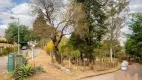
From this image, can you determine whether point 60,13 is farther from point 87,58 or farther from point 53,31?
point 87,58

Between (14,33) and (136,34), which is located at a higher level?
(14,33)

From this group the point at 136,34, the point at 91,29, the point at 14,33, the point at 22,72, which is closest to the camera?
the point at 22,72

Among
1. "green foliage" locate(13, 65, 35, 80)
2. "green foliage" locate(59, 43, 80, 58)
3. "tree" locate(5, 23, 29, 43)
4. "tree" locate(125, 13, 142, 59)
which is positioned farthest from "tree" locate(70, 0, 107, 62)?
"tree" locate(5, 23, 29, 43)

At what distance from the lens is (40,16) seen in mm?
26781

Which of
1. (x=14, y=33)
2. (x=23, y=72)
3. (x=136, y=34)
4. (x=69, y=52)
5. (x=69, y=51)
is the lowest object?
(x=23, y=72)

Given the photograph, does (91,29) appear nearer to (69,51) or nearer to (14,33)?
(69,51)

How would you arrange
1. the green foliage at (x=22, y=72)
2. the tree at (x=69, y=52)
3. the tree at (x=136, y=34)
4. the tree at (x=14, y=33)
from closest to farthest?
the green foliage at (x=22, y=72) → the tree at (x=136, y=34) → the tree at (x=69, y=52) → the tree at (x=14, y=33)

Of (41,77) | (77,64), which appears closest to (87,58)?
(77,64)

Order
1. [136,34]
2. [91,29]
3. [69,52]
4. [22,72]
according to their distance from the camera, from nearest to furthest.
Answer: [22,72] → [136,34] → [91,29] → [69,52]

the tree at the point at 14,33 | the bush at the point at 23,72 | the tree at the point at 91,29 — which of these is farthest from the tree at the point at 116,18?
the tree at the point at 14,33

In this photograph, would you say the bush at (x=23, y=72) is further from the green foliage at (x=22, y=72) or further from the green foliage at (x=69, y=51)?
the green foliage at (x=69, y=51)

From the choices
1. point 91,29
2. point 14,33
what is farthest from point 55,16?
point 14,33

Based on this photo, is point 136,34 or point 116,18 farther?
point 116,18

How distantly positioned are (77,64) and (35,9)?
8071 mm
